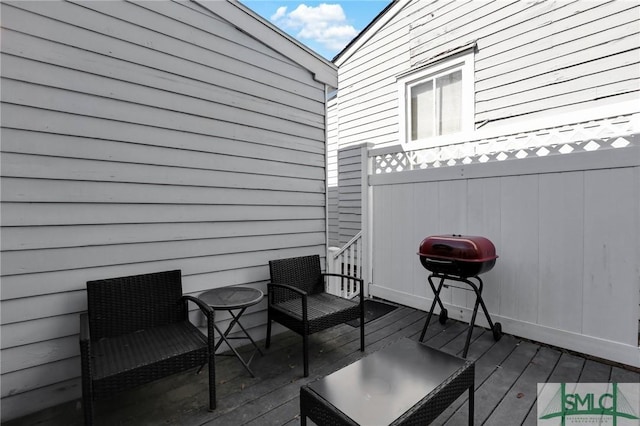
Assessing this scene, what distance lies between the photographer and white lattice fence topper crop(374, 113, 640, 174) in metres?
2.60

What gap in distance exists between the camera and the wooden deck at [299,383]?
5.99 ft

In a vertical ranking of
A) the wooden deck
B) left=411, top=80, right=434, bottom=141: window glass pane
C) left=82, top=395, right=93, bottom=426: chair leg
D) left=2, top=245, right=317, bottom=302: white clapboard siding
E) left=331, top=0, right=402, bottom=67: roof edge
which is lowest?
the wooden deck

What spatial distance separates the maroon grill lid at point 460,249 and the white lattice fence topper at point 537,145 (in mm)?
1044

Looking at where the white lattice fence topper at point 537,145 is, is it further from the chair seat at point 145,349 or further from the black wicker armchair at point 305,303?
the chair seat at point 145,349

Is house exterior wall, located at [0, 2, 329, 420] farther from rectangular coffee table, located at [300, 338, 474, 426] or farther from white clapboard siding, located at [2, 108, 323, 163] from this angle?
rectangular coffee table, located at [300, 338, 474, 426]

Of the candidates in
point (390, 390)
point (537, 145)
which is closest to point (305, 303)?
point (390, 390)

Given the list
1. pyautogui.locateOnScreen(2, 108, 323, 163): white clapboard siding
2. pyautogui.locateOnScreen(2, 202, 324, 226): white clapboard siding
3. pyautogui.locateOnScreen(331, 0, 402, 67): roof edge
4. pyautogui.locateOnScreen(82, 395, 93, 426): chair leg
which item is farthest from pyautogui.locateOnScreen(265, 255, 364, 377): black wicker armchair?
pyautogui.locateOnScreen(331, 0, 402, 67): roof edge

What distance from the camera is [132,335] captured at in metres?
2.09

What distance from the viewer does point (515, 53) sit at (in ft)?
12.8

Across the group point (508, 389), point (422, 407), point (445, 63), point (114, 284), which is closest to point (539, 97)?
point (445, 63)

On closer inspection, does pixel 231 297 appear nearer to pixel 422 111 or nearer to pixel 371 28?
pixel 422 111

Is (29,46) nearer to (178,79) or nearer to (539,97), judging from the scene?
(178,79)

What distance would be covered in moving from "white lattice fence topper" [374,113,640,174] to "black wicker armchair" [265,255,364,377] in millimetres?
1826

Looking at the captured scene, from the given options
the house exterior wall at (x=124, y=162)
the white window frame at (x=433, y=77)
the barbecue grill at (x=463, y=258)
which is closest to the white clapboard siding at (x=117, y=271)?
the house exterior wall at (x=124, y=162)
